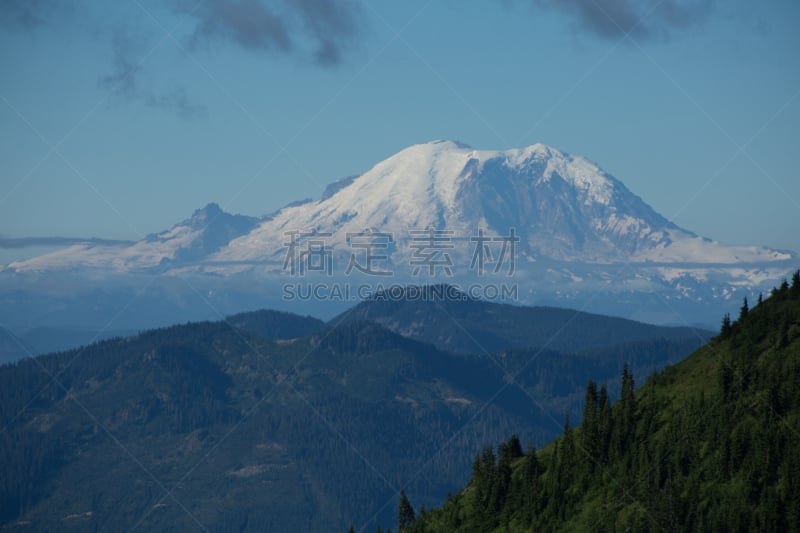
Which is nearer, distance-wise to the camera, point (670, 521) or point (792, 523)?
point (792, 523)

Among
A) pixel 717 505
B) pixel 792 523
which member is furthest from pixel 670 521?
pixel 792 523

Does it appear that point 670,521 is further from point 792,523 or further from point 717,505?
point 792,523

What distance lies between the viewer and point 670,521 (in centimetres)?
19750

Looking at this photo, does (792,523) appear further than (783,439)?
No

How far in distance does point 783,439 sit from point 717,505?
15.7 m

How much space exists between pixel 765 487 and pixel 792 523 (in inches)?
381

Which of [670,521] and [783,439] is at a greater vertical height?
[783,439]

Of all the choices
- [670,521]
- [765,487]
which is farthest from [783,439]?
[670,521]

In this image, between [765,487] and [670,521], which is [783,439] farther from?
[670,521]

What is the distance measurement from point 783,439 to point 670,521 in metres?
22.9

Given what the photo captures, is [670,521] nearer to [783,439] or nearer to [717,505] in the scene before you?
[717,505]

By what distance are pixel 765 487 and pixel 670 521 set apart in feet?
52.0

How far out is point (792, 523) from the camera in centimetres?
18562
